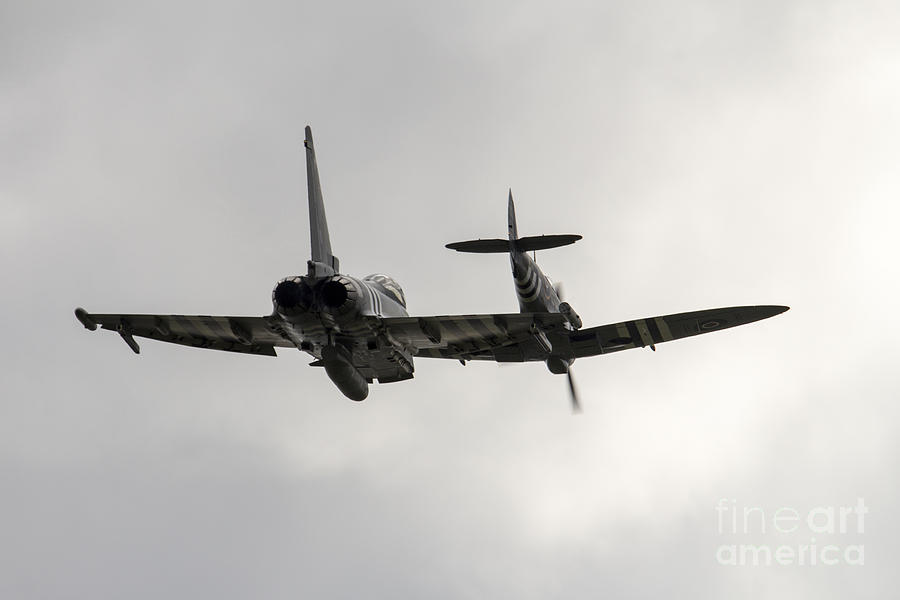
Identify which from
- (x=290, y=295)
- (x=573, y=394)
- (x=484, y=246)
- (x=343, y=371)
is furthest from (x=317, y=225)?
(x=573, y=394)

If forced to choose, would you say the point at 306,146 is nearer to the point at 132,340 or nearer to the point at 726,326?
the point at 132,340

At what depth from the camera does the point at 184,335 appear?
39594mm

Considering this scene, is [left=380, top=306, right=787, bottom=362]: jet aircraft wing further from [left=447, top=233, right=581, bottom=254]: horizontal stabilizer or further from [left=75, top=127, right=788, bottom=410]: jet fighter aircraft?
[left=447, top=233, right=581, bottom=254]: horizontal stabilizer

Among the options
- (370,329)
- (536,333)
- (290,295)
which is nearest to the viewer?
(290,295)

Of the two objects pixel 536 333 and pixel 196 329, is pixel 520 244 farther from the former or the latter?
pixel 196 329

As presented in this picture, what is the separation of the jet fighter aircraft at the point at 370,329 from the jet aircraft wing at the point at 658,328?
0.04 meters

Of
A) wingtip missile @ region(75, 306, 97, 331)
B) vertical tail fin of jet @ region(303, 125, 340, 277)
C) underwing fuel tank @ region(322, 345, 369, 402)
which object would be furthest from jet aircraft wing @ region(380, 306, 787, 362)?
wingtip missile @ region(75, 306, 97, 331)

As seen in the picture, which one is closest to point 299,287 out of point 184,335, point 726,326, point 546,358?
point 184,335

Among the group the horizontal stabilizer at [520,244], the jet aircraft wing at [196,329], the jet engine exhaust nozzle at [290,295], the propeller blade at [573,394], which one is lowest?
the propeller blade at [573,394]

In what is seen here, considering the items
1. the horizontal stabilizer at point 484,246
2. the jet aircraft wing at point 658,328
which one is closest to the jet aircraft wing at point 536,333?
the jet aircraft wing at point 658,328

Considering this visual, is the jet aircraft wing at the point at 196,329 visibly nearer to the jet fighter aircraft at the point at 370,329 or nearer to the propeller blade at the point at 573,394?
the jet fighter aircraft at the point at 370,329

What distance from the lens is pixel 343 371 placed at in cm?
3641

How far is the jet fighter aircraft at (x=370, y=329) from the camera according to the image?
111 ft

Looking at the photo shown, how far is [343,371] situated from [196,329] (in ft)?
20.7
